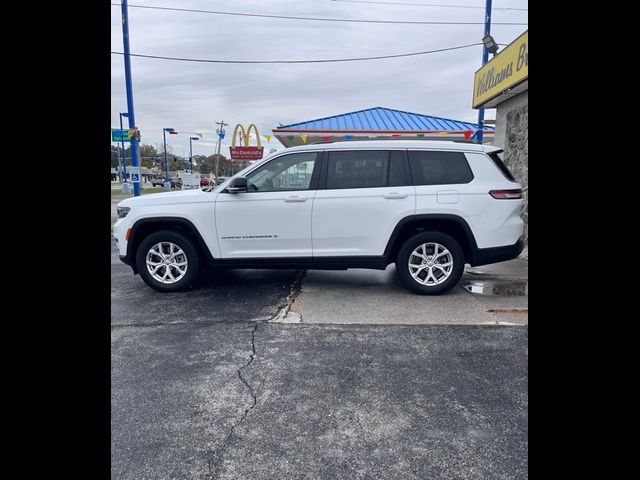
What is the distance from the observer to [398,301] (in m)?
5.36

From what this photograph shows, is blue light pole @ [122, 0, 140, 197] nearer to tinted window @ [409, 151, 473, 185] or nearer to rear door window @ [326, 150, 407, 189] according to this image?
rear door window @ [326, 150, 407, 189]

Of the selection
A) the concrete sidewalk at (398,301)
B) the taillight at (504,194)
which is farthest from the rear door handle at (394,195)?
the concrete sidewalk at (398,301)

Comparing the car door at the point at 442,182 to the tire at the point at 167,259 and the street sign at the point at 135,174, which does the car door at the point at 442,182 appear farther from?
the street sign at the point at 135,174

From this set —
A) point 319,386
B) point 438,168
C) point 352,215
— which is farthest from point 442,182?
point 319,386

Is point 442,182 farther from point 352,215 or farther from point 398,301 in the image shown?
point 398,301

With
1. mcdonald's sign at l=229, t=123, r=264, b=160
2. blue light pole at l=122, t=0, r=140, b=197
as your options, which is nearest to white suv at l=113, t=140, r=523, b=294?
blue light pole at l=122, t=0, r=140, b=197

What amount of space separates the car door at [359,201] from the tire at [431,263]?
334 millimetres
